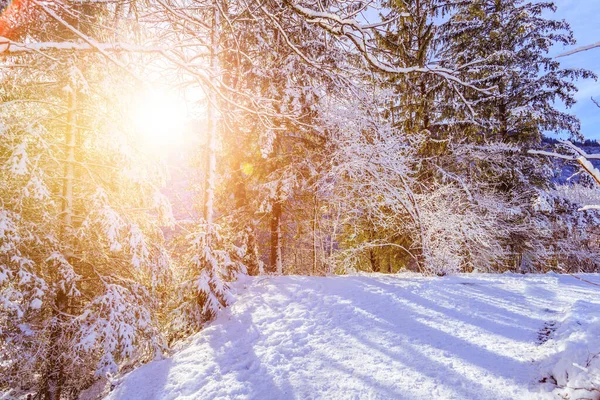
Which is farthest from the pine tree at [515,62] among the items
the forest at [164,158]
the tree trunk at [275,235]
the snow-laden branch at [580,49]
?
the snow-laden branch at [580,49]

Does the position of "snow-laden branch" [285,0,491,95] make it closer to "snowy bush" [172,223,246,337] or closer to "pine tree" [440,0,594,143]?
"snowy bush" [172,223,246,337]

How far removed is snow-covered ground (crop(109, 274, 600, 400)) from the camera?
265 cm

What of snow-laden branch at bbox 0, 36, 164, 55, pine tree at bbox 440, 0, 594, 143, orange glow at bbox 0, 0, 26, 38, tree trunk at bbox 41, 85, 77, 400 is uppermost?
pine tree at bbox 440, 0, 594, 143

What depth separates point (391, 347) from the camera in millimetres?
3473

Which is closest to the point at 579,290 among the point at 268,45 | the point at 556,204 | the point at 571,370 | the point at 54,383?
the point at 571,370

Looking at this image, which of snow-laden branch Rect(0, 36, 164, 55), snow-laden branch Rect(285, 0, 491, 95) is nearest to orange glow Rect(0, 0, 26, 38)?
snow-laden branch Rect(0, 36, 164, 55)

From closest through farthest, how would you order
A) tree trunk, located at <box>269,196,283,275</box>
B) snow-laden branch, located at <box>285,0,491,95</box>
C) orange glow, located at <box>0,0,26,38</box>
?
snow-laden branch, located at <box>285,0,491,95</box> < orange glow, located at <box>0,0,26,38</box> < tree trunk, located at <box>269,196,283,275</box>

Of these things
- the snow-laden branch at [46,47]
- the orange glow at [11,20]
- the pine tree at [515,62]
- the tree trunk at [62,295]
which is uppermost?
the pine tree at [515,62]

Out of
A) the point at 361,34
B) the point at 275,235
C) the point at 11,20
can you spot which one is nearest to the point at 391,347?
the point at 361,34

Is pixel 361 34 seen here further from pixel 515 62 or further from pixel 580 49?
pixel 515 62

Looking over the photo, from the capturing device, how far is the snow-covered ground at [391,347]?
265 cm

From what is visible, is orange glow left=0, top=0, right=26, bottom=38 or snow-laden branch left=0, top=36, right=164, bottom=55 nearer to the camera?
snow-laden branch left=0, top=36, right=164, bottom=55

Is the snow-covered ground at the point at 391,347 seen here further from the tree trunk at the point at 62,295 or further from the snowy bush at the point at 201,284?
the tree trunk at the point at 62,295

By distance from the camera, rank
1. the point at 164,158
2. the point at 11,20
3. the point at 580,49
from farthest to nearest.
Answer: the point at 164,158 → the point at 11,20 → the point at 580,49
